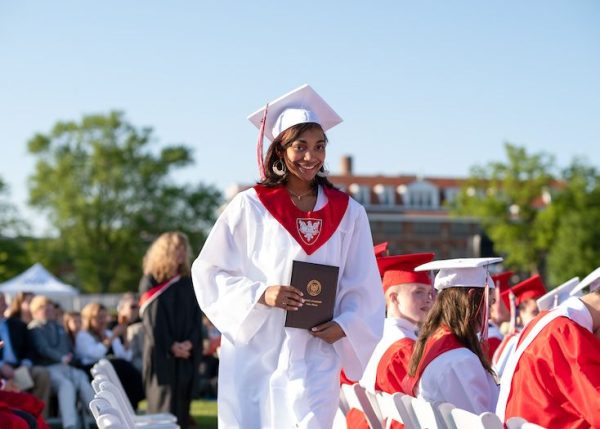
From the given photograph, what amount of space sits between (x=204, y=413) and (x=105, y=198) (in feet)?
150

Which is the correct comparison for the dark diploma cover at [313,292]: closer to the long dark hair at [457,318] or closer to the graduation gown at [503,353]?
the long dark hair at [457,318]

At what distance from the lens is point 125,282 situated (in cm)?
6078

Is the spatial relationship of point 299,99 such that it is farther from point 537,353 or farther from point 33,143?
point 33,143

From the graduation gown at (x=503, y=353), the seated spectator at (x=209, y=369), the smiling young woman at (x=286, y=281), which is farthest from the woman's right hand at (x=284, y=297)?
the seated spectator at (x=209, y=369)

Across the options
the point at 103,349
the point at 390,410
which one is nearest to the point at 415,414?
the point at 390,410

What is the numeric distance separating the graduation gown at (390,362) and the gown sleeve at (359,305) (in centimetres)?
92

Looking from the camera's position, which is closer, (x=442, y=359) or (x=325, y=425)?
(x=325, y=425)

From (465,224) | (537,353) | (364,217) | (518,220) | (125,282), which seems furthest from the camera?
(465,224)

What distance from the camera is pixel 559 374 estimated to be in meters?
3.74

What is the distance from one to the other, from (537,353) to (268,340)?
104 centimetres

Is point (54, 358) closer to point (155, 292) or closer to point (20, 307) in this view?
point (20, 307)

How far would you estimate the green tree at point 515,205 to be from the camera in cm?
6344

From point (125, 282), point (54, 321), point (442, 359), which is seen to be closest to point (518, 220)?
point (125, 282)

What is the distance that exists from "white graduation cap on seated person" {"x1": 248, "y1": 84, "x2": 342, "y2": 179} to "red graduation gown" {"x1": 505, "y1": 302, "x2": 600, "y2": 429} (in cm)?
127
